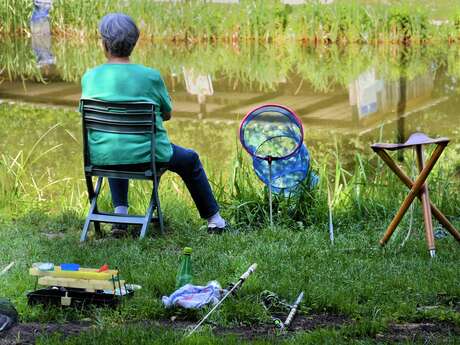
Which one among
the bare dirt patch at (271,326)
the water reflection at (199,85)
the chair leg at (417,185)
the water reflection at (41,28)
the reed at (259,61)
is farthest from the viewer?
the water reflection at (41,28)

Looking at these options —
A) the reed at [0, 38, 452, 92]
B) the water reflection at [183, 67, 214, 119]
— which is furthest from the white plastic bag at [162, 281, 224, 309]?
the reed at [0, 38, 452, 92]

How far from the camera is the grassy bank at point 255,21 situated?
1684 centimetres

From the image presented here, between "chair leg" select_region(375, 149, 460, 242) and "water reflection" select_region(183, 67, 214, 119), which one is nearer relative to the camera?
"chair leg" select_region(375, 149, 460, 242)

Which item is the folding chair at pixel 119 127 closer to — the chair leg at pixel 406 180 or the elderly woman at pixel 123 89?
the elderly woman at pixel 123 89

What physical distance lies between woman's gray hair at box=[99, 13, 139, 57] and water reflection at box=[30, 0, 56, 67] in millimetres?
12748

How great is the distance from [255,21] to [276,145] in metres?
12.4

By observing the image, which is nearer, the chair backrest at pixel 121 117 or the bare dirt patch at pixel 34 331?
the bare dirt patch at pixel 34 331

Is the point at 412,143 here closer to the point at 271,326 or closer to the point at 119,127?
the point at 271,326

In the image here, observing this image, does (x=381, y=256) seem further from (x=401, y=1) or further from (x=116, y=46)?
(x=401, y=1)

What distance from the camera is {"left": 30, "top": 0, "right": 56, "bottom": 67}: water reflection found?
18.5m

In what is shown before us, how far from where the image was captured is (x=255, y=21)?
59.2 feet

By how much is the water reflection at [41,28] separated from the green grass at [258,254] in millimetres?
11442

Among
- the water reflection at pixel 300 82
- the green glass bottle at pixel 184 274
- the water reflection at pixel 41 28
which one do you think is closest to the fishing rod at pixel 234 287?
the green glass bottle at pixel 184 274

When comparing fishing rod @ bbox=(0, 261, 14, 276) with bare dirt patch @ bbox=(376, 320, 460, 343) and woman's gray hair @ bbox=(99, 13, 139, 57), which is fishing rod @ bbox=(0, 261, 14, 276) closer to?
woman's gray hair @ bbox=(99, 13, 139, 57)
